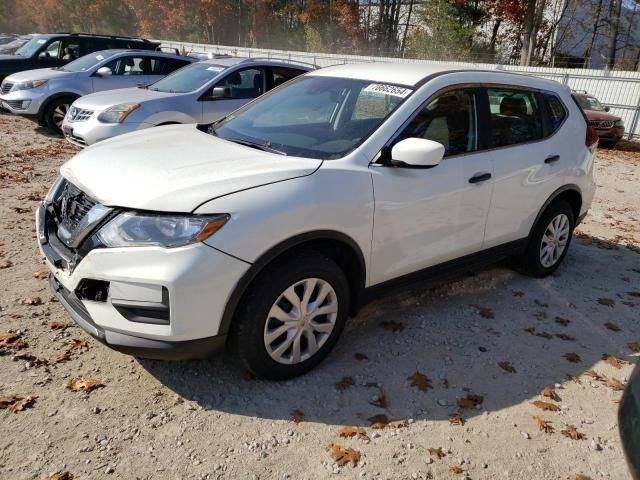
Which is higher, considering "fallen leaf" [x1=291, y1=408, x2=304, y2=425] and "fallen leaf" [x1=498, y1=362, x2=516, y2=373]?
"fallen leaf" [x1=291, y1=408, x2=304, y2=425]

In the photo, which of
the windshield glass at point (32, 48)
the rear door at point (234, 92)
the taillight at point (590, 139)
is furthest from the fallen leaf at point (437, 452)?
the windshield glass at point (32, 48)

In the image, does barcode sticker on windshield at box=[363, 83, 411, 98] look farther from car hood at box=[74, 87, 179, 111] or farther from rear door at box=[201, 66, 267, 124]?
car hood at box=[74, 87, 179, 111]

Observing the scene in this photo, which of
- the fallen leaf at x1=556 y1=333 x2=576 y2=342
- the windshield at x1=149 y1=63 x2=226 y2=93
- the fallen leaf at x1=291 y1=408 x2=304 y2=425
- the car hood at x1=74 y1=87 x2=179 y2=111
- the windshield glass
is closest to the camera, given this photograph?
the fallen leaf at x1=291 y1=408 x2=304 y2=425

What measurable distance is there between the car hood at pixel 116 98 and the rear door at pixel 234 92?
1.77 feet

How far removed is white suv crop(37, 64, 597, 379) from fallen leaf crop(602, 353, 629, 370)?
1072 millimetres

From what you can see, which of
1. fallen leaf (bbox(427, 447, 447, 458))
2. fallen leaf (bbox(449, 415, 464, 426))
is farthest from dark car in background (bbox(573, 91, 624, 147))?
fallen leaf (bbox(427, 447, 447, 458))

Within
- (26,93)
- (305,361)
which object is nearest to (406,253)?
(305,361)

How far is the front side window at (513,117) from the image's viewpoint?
3.97 metres

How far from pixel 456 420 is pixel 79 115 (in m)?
7.19

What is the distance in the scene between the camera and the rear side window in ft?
14.9

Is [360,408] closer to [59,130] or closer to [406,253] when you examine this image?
[406,253]

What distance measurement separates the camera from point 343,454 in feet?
8.70

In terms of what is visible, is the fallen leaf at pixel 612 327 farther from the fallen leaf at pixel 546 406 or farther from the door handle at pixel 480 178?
the door handle at pixel 480 178

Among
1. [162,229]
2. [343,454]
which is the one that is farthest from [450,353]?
[162,229]
